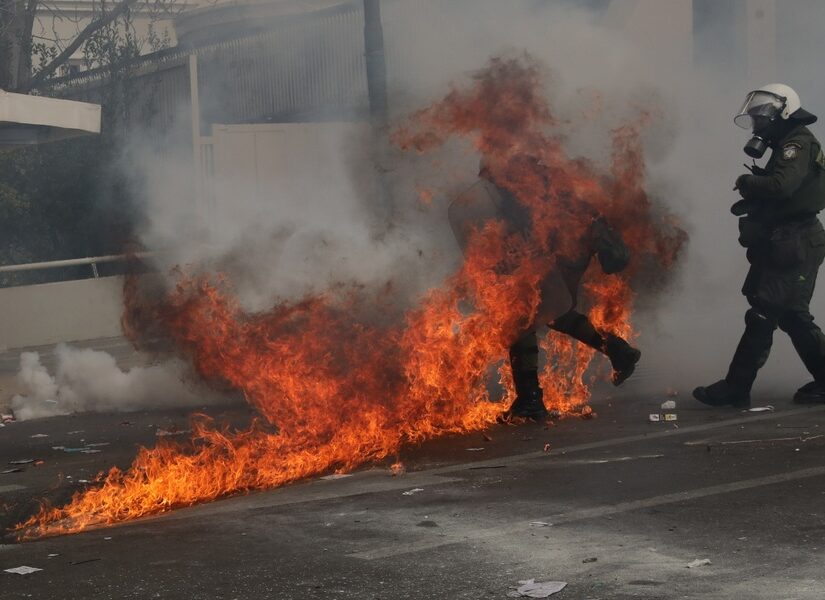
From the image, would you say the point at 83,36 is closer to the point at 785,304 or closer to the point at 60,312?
the point at 60,312

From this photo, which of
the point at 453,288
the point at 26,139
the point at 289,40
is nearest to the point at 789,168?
the point at 453,288

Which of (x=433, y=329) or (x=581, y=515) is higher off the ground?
(x=433, y=329)

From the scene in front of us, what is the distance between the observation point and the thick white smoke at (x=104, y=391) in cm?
1022

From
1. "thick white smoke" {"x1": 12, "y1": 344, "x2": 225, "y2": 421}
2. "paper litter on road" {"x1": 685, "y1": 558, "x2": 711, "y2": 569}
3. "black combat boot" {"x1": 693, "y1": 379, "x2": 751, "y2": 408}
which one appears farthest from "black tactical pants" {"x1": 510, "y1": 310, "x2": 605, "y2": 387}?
"paper litter on road" {"x1": 685, "y1": 558, "x2": 711, "y2": 569}

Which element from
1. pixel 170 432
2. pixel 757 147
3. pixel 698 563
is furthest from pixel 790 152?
pixel 170 432

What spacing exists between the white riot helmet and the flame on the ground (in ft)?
2.52

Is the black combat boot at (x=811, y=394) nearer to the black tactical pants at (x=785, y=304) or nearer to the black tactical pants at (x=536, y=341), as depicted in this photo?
the black tactical pants at (x=785, y=304)

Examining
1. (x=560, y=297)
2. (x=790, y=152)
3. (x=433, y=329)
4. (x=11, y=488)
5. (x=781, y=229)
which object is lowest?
(x=11, y=488)

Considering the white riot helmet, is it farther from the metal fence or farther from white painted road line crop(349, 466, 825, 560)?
the metal fence

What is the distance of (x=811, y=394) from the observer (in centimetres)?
843

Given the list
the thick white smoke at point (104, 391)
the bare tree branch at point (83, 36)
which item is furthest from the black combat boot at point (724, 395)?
the bare tree branch at point (83, 36)

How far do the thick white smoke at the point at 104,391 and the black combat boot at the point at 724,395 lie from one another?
358 cm

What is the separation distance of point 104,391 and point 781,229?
16.6ft

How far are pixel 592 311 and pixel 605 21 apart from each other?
4.99m
